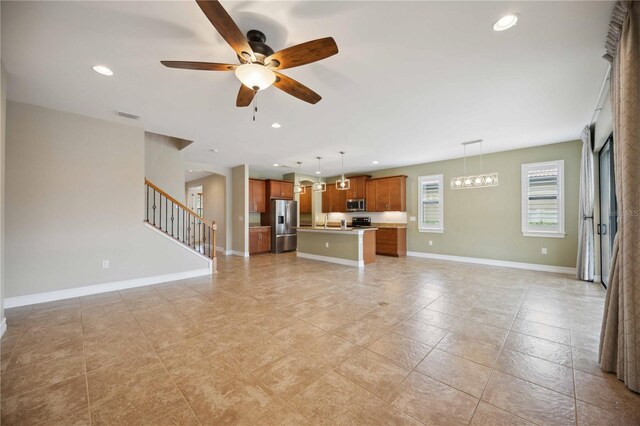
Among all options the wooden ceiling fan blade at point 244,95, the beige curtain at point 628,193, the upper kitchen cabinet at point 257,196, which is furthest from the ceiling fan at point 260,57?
the upper kitchen cabinet at point 257,196

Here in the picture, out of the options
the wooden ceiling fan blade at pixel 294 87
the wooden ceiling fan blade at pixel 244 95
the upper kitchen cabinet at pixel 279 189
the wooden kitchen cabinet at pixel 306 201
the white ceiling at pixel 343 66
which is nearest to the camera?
the white ceiling at pixel 343 66

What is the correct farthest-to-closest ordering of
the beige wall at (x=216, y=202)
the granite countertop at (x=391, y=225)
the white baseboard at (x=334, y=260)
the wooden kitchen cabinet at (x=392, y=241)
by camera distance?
the beige wall at (x=216, y=202), the granite countertop at (x=391, y=225), the wooden kitchen cabinet at (x=392, y=241), the white baseboard at (x=334, y=260)

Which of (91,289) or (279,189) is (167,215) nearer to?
(91,289)

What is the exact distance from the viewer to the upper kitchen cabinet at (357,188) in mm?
8508

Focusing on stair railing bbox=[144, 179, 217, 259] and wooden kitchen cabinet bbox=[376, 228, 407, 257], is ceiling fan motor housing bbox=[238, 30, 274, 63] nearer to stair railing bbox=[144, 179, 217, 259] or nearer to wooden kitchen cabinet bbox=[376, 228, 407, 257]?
stair railing bbox=[144, 179, 217, 259]

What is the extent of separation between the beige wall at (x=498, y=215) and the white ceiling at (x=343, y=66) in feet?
3.41

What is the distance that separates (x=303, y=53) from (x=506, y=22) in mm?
1672

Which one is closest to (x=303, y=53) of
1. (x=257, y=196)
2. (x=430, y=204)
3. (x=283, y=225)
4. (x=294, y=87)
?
(x=294, y=87)

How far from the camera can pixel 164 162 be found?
565 cm

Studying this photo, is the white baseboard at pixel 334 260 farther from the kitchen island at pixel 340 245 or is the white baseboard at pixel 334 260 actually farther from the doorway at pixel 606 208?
the doorway at pixel 606 208

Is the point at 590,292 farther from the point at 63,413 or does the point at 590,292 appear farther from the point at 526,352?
the point at 63,413

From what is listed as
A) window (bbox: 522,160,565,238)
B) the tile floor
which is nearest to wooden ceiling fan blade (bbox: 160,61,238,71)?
the tile floor

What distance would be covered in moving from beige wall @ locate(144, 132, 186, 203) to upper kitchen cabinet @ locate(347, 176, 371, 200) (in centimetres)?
535

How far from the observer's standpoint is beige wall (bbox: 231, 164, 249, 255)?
7543mm
